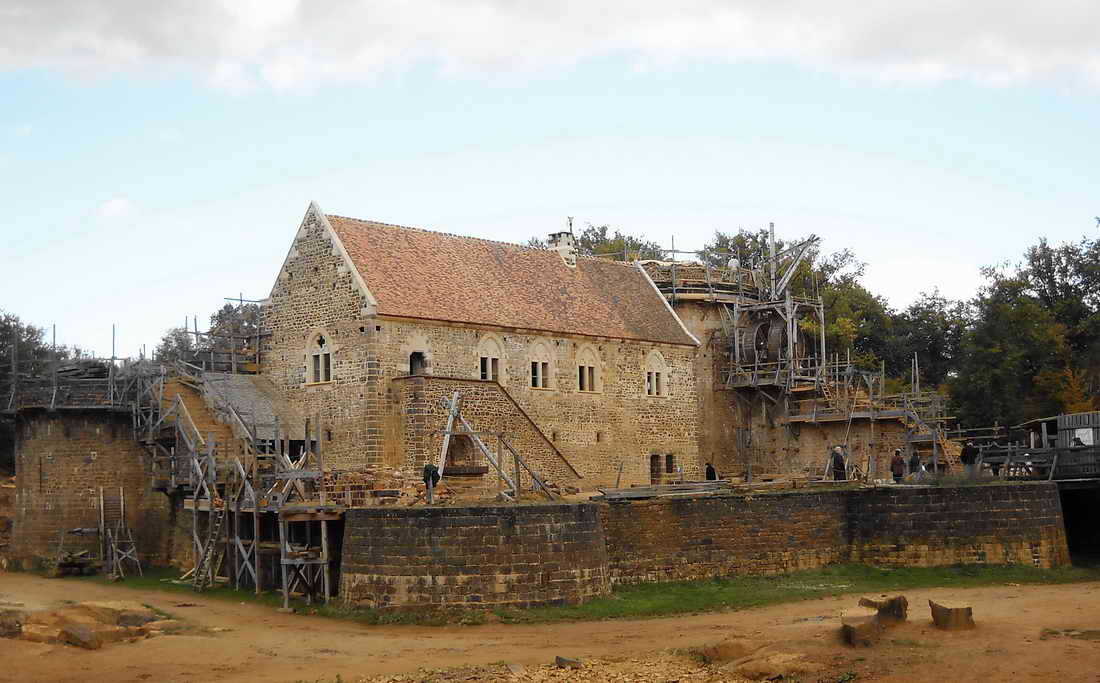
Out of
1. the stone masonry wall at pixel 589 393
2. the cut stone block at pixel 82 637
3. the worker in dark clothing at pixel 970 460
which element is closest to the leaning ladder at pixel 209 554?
the stone masonry wall at pixel 589 393

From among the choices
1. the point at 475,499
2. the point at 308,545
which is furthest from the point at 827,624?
the point at 308,545

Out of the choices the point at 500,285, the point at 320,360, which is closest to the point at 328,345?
the point at 320,360

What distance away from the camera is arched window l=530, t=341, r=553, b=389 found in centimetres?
4559

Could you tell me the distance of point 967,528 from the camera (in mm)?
38656

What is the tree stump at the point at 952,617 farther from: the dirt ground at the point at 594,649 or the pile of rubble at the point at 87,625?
the pile of rubble at the point at 87,625

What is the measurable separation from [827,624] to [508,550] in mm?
7457

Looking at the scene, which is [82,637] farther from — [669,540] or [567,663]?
[669,540]

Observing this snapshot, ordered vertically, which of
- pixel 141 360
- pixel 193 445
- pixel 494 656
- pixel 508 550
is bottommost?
pixel 494 656

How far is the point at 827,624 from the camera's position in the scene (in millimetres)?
29406

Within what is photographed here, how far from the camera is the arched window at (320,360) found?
140ft

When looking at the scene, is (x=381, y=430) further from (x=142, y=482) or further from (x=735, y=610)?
(x=735, y=610)

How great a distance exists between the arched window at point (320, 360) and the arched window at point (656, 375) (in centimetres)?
1234

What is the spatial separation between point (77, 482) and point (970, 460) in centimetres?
2743

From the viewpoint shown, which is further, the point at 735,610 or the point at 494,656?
the point at 735,610
